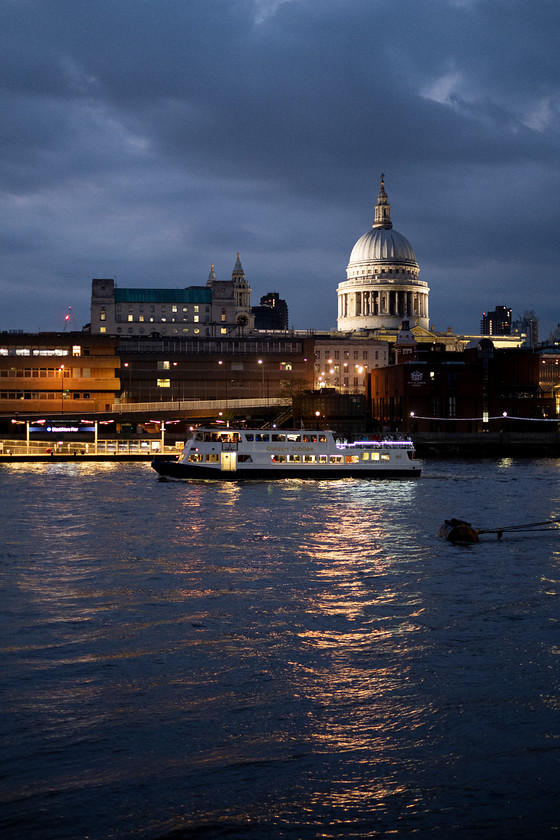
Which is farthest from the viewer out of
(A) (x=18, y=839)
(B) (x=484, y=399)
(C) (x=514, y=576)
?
(B) (x=484, y=399)

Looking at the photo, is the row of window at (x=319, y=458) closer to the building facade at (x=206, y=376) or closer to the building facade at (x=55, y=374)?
the building facade at (x=55, y=374)

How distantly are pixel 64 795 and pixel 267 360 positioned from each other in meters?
166

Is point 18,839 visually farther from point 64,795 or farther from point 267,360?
point 267,360

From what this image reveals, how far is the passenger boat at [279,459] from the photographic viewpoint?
9062 centimetres

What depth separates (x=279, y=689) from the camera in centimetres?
2422

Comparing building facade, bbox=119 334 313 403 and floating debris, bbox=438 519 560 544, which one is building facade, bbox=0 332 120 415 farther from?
floating debris, bbox=438 519 560 544

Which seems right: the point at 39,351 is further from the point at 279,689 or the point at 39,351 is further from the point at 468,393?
the point at 279,689

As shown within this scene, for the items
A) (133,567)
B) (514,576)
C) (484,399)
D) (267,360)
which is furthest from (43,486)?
(267,360)

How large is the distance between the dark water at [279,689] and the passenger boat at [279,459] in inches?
1589

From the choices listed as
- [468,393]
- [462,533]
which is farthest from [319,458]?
[468,393]

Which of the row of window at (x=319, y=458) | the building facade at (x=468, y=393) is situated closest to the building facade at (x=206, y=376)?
the building facade at (x=468, y=393)

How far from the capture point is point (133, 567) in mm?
41719

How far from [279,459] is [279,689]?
69.3 m

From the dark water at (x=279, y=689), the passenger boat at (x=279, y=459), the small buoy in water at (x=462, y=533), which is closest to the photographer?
the dark water at (x=279, y=689)
